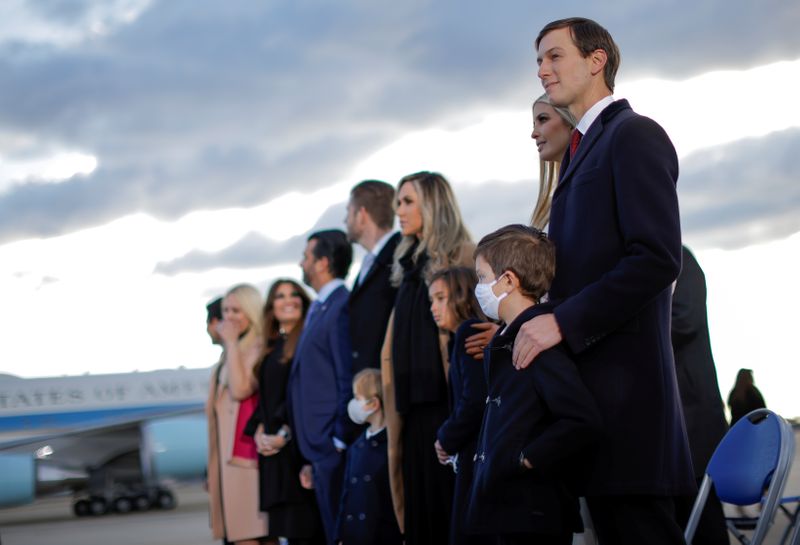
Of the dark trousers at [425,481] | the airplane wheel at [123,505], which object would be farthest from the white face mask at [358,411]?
the airplane wheel at [123,505]

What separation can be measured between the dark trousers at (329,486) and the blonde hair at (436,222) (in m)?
1.14

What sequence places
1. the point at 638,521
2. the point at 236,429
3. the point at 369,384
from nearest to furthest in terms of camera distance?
the point at 638,521, the point at 369,384, the point at 236,429

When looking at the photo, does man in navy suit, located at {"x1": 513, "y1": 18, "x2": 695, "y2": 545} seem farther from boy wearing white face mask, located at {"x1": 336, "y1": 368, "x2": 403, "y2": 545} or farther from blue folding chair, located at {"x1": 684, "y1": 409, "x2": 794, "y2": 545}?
boy wearing white face mask, located at {"x1": 336, "y1": 368, "x2": 403, "y2": 545}

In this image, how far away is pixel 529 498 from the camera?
2.38 metres

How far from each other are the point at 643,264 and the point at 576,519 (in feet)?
2.11

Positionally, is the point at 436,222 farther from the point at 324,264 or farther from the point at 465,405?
the point at 324,264

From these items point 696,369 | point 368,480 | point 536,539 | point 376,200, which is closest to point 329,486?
point 368,480

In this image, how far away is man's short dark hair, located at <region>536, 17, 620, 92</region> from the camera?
96.7 inches

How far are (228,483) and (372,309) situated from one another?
1699 millimetres

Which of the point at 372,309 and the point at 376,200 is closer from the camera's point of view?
the point at 372,309

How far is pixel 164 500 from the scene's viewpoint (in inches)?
632

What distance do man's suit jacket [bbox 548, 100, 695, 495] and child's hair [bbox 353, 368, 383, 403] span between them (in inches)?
77.9

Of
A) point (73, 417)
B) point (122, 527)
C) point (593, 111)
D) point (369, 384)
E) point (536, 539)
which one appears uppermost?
point (73, 417)

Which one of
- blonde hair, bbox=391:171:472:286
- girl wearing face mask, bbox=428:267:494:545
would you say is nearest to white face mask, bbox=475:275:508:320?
girl wearing face mask, bbox=428:267:494:545
